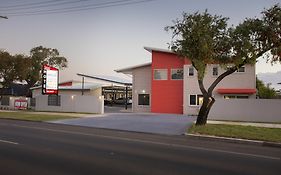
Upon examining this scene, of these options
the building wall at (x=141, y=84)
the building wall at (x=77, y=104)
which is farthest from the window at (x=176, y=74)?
the building wall at (x=77, y=104)

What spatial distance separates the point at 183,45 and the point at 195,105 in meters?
17.2

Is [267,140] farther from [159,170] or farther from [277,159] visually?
[159,170]

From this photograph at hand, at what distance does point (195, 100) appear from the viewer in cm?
3622

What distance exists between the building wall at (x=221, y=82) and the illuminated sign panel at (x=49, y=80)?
14482 mm

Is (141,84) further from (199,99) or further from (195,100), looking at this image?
(199,99)

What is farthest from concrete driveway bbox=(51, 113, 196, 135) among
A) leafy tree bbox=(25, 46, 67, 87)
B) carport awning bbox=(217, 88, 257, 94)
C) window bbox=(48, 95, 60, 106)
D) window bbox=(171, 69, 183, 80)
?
leafy tree bbox=(25, 46, 67, 87)

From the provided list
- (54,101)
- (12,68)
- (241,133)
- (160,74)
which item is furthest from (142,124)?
(12,68)

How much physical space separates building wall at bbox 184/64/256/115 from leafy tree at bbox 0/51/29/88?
84.3 ft

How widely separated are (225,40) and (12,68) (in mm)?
38630

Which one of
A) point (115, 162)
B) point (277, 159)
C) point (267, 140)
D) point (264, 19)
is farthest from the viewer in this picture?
point (264, 19)

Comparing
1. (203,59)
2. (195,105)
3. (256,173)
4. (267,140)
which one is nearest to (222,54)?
(203,59)

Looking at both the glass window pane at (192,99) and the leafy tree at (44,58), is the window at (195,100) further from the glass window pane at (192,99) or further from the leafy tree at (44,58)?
the leafy tree at (44,58)

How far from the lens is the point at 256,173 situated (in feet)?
27.0

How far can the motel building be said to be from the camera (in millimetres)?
34219
